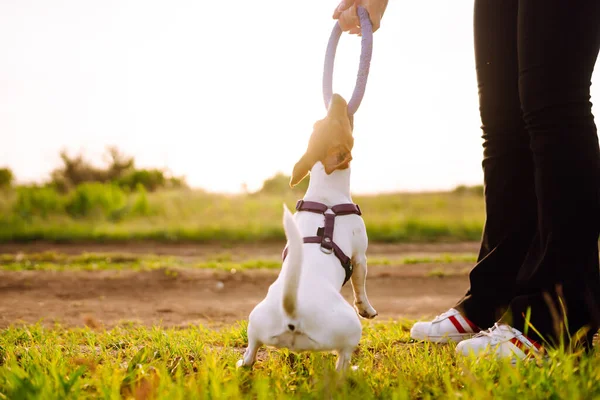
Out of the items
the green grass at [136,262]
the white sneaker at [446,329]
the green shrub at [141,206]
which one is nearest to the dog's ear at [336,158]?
the white sneaker at [446,329]

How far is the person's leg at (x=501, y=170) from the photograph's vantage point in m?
2.51

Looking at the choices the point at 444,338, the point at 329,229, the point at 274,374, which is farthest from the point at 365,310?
the point at 274,374

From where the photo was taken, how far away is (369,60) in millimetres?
2557

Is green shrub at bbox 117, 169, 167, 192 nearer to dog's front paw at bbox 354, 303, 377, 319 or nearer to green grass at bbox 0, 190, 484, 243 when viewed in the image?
green grass at bbox 0, 190, 484, 243

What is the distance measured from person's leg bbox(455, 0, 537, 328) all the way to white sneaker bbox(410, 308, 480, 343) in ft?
0.14

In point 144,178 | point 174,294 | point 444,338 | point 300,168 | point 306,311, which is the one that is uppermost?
point 144,178

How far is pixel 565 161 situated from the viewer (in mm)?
2105

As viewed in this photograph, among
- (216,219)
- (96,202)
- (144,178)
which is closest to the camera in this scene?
(216,219)

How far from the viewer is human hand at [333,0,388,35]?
8.50ft

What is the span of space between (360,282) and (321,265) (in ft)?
1.49

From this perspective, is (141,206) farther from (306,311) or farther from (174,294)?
(306,311)

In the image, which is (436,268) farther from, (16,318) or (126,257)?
(16,318)

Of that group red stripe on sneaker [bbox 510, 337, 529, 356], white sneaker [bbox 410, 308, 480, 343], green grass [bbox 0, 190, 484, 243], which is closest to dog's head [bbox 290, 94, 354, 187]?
white sneaker [bbox 410, 308, 480, 343]

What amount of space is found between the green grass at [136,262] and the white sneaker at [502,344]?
13.1 ft
